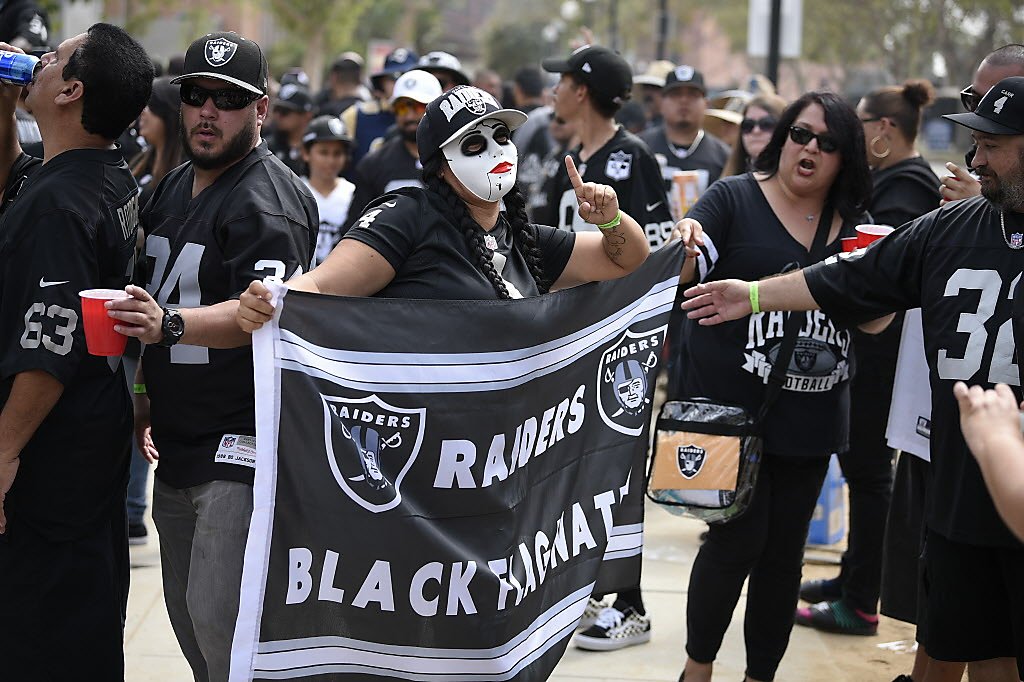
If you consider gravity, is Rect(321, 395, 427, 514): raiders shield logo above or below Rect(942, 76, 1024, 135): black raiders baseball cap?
below

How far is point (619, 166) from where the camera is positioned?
5805mm

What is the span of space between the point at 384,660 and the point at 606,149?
3.05 m

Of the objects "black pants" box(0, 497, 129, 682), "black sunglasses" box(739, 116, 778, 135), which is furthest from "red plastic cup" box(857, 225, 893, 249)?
"black sunglasses" box(739, 116, 778, 135)

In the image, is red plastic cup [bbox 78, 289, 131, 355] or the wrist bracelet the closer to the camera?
red plastic cup [bbox 78, 289, 131, 355]

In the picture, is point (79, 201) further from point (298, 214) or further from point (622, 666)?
point (622, 666)

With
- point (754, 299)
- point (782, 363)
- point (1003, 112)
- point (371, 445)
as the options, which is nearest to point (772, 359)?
point (782, 363)

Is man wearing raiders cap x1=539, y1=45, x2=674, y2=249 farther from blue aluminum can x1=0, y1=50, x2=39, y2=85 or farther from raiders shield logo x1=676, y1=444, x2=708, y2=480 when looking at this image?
blue aluminum can x1=0, y1=50, x2=39, y2=85

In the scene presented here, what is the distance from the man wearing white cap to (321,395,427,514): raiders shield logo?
12.7 ft

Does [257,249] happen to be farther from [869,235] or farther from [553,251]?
[869,235]

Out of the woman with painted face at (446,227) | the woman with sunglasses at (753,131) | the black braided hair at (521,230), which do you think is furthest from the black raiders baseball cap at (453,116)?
the woman with sunglasses at (753,131)

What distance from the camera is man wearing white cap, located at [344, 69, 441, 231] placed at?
7.23 meters

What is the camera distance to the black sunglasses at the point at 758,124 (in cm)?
750

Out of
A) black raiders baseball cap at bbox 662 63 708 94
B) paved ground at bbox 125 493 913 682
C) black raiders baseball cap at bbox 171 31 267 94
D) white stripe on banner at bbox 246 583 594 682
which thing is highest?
black raiders baseball cap at bbox 662 63 708 94

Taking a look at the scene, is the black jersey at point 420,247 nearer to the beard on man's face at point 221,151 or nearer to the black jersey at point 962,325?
the beard on man's face at point 221,151
